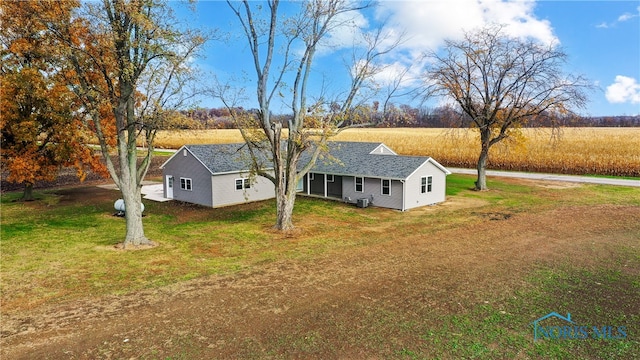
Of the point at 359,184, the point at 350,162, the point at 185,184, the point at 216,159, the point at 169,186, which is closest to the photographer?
the point at 359,184

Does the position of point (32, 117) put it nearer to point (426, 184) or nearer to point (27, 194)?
point (27, 194)

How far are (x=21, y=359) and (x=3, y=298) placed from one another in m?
4.40

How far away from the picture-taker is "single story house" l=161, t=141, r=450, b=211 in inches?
1007

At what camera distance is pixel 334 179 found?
29859 millimetres

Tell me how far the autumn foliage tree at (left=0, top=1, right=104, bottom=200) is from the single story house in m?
6.21

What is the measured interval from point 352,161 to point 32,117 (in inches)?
810

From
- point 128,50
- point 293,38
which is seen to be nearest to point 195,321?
point 128,50

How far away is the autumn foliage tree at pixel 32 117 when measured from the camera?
23.6 m

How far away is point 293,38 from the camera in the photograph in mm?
19891

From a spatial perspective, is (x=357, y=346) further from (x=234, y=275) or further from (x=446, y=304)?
(x=234, y=275)

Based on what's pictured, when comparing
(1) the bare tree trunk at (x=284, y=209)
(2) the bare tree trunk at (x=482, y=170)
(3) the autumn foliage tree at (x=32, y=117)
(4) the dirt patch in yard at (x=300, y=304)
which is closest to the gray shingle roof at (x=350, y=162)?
(1) the bare tree trunk at (x=284, y=209)

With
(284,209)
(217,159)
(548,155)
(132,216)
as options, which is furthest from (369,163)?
(548,155)

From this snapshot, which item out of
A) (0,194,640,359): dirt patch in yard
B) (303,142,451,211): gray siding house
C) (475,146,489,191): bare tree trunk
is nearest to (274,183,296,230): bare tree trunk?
(0,194,640,359): dirt patch in yard

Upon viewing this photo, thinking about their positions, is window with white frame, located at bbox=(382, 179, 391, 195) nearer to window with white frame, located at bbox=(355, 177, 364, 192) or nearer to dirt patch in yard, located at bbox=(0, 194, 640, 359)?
window with white frame, located at bbox=(355, 177, 364, 192)
